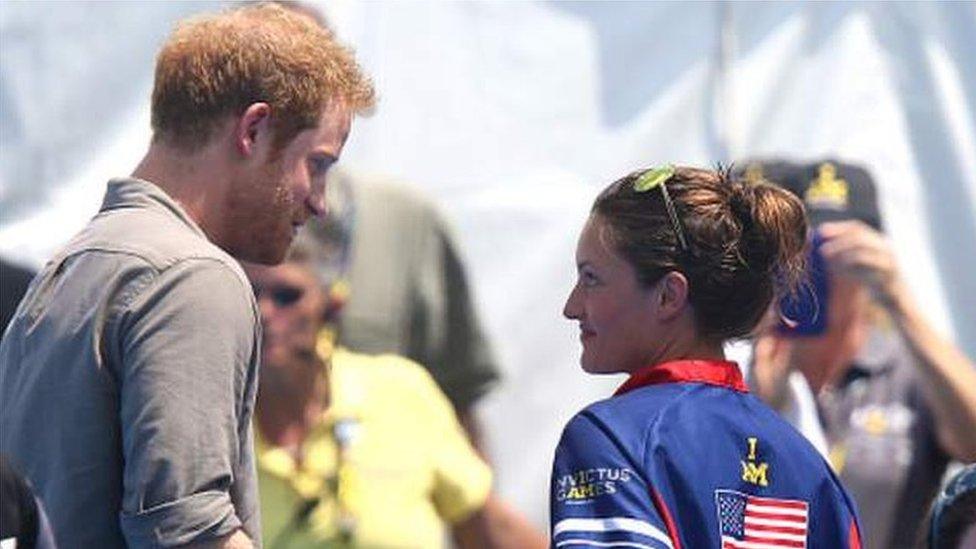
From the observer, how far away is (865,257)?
14.3 ft

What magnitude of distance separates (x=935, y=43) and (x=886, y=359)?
0.62m

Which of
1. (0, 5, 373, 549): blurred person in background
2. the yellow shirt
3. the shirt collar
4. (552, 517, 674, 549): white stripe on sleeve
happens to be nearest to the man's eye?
(0, 5, 373, 549): blurred person in background

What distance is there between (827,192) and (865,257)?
0.14m

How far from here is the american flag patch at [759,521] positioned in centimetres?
262

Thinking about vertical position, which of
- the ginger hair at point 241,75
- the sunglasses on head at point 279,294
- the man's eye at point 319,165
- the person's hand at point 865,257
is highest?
the ginger hair at point 241,75

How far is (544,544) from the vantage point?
433 cm

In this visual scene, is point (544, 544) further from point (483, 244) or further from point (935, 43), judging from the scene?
point (935, 43)

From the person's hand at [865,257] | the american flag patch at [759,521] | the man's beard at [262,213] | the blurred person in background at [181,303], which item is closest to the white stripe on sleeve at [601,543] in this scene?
the american flag patch at [759,521]

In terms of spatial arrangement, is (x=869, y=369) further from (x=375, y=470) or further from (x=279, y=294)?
(x=279, y=294)

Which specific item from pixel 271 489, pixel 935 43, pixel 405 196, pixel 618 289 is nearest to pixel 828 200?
pixel 935 43

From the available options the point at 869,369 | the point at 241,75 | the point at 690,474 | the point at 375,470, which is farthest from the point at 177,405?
the point at 869,369

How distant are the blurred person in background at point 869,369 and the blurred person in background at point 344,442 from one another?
1.80ft

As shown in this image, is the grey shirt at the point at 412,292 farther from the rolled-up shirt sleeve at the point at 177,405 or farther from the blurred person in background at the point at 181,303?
the rolled-up shirt sleeve at the point at 177,405

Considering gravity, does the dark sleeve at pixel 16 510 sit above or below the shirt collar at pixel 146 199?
below
